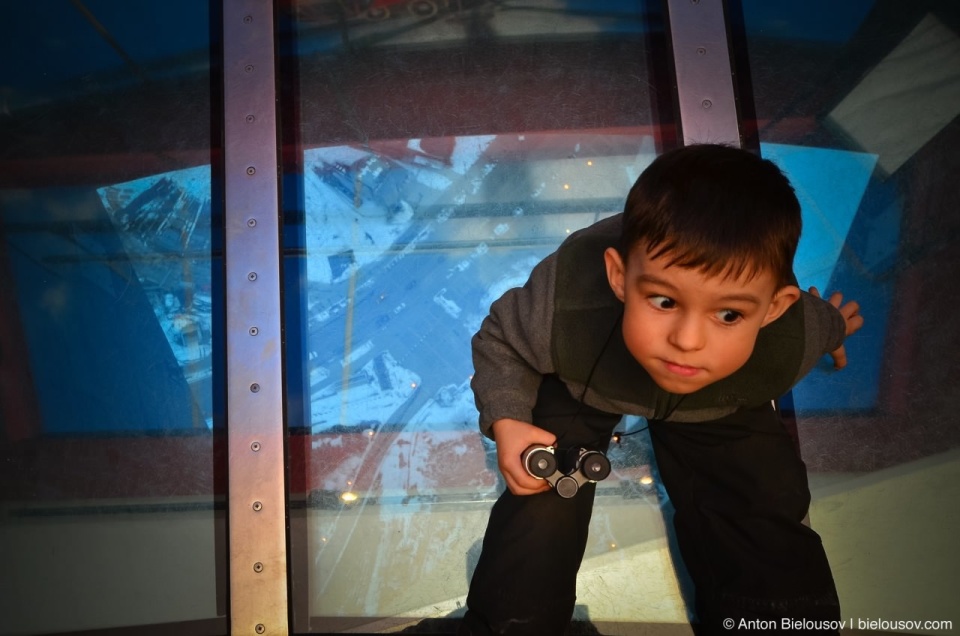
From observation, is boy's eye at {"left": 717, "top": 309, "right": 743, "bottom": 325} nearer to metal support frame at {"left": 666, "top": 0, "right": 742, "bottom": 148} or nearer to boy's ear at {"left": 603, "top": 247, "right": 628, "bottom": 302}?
boy's ear at {"left": 603, "top": 247, "right": 628, "bottom": 302}

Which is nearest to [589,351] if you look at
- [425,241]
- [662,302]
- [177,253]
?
[662,302]

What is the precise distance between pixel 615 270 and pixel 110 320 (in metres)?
0.89

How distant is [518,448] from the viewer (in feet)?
3.67

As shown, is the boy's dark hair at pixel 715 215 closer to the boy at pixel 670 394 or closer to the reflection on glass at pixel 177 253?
the boy at pixel 670 394

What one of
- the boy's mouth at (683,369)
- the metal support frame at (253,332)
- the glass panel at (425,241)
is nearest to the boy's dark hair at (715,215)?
the boy's mouth at (683,369)

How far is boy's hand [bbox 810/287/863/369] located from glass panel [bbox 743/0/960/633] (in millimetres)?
38

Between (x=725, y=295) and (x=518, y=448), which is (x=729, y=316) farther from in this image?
(x=518, y=448)

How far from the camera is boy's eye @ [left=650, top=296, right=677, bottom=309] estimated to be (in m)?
0.98

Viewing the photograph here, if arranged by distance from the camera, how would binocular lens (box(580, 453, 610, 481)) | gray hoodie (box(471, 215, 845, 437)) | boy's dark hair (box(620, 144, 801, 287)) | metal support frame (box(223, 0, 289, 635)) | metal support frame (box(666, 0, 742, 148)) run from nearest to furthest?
boy's dark hair (box(620, 144, 801, 287)) → binocular lens (box(580, 453, 610, 481)) → gray hoodie (box(471, 215, 845, 437)) → metal support frame (box(223, 0, 289, 635)) → metal support frame (box(666, 0, 742, 148))

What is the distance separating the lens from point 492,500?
4.62ft

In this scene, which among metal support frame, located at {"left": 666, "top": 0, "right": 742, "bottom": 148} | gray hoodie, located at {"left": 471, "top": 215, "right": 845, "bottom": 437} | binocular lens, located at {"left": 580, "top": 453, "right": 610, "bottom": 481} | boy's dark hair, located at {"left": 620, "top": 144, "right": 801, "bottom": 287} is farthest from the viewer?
metal support frame, located at {"left": 666, "top": 0, "right": 742, "bottom": 148}

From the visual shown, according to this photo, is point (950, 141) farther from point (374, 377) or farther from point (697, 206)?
point (374, 377)

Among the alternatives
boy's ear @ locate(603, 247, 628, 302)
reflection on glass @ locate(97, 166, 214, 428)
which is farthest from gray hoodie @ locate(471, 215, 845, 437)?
reflection on glass @ locate(97, 166, 214, 428)

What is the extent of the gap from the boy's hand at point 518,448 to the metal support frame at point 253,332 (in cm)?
43
